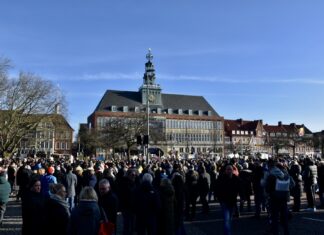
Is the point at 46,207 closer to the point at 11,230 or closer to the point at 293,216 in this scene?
the point at 11,230

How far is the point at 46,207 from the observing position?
6.01 metres

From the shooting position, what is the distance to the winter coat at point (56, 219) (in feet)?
19.4

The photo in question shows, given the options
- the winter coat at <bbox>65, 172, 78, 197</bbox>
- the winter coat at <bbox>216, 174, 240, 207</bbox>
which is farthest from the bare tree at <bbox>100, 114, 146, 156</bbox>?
the winter coat at <bbox>216, 174, 240, 207</bbox>

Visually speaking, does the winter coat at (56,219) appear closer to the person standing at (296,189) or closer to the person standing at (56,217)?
the person standing at (56,217)

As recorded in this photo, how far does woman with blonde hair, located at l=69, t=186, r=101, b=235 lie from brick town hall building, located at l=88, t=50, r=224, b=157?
308ft

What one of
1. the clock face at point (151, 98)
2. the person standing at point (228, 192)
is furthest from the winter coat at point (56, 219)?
the clock face at point (151, 98)

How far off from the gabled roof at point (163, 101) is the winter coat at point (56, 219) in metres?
96.0

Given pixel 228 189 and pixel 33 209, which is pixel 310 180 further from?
pixel 33 209

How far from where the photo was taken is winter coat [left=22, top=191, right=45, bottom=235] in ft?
22.4

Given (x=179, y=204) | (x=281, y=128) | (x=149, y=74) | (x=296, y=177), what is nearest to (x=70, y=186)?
(x=179, y=204)

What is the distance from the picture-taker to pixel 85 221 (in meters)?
5.50

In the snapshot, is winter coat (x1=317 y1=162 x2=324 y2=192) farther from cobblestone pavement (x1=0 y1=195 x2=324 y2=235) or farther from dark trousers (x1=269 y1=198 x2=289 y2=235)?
dark trousers (x1=269 y1=198 x2=289 y2=235)

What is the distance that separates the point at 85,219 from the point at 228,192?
16.5 ft

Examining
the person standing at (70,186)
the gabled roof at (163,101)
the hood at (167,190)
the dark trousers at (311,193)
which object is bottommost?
the dark trousers at (311,193)
